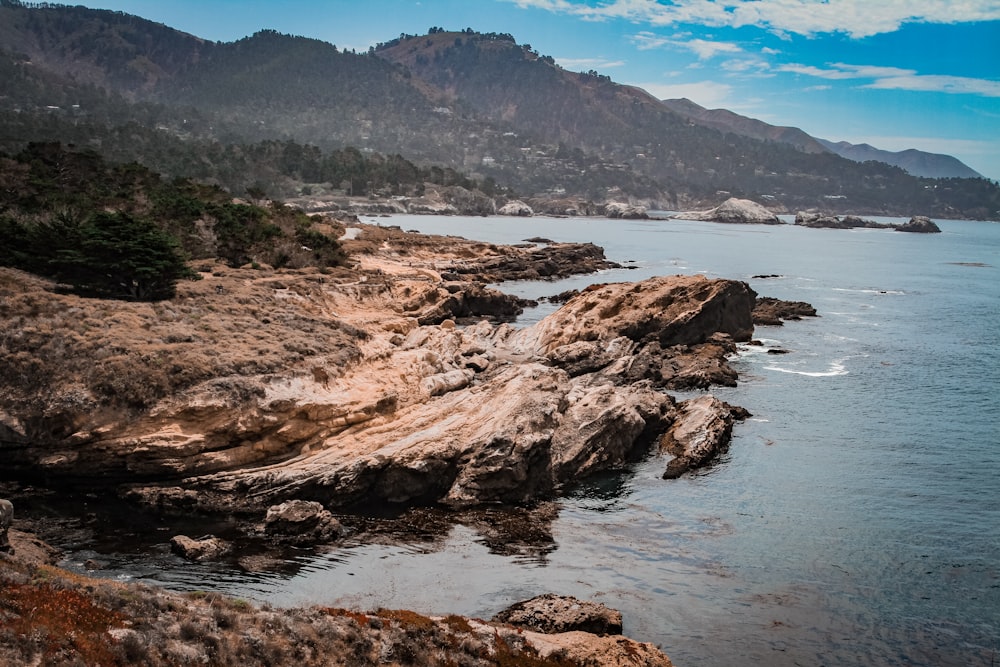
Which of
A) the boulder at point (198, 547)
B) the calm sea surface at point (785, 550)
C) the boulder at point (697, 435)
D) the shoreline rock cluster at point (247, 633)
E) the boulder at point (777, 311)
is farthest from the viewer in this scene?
the boulder at point (777, 311)

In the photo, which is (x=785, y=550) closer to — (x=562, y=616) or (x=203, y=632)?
(x=562, y=616)

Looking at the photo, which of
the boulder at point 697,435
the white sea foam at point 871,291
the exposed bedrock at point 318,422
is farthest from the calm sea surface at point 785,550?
the white sea foam at point 871,291

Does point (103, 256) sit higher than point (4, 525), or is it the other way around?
point (103, 256)

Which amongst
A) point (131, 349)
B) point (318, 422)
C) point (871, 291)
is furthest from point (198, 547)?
point (871, 291)

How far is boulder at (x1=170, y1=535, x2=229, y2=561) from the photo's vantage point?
2103 centimetres

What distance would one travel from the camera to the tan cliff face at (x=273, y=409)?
24688mm

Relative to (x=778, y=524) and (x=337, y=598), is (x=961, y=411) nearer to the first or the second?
(x=778, y=524)

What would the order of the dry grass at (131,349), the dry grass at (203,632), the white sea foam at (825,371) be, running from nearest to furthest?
the dry grass at (203,632) → the dry grass at (131,349) → the white sea foam at (825,371)

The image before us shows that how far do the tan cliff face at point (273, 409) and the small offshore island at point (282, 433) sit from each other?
0.07 m

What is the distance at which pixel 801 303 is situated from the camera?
6781 centimetres

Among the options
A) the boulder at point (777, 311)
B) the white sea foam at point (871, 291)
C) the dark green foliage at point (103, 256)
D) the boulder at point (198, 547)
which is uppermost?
the dark green foliage at point (103, 256)

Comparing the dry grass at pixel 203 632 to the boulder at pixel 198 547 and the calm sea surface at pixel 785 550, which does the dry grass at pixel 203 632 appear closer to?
the calm sea surface at pixel 785 550

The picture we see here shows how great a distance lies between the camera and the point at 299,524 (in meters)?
23.0

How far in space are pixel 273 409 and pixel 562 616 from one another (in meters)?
12.5
